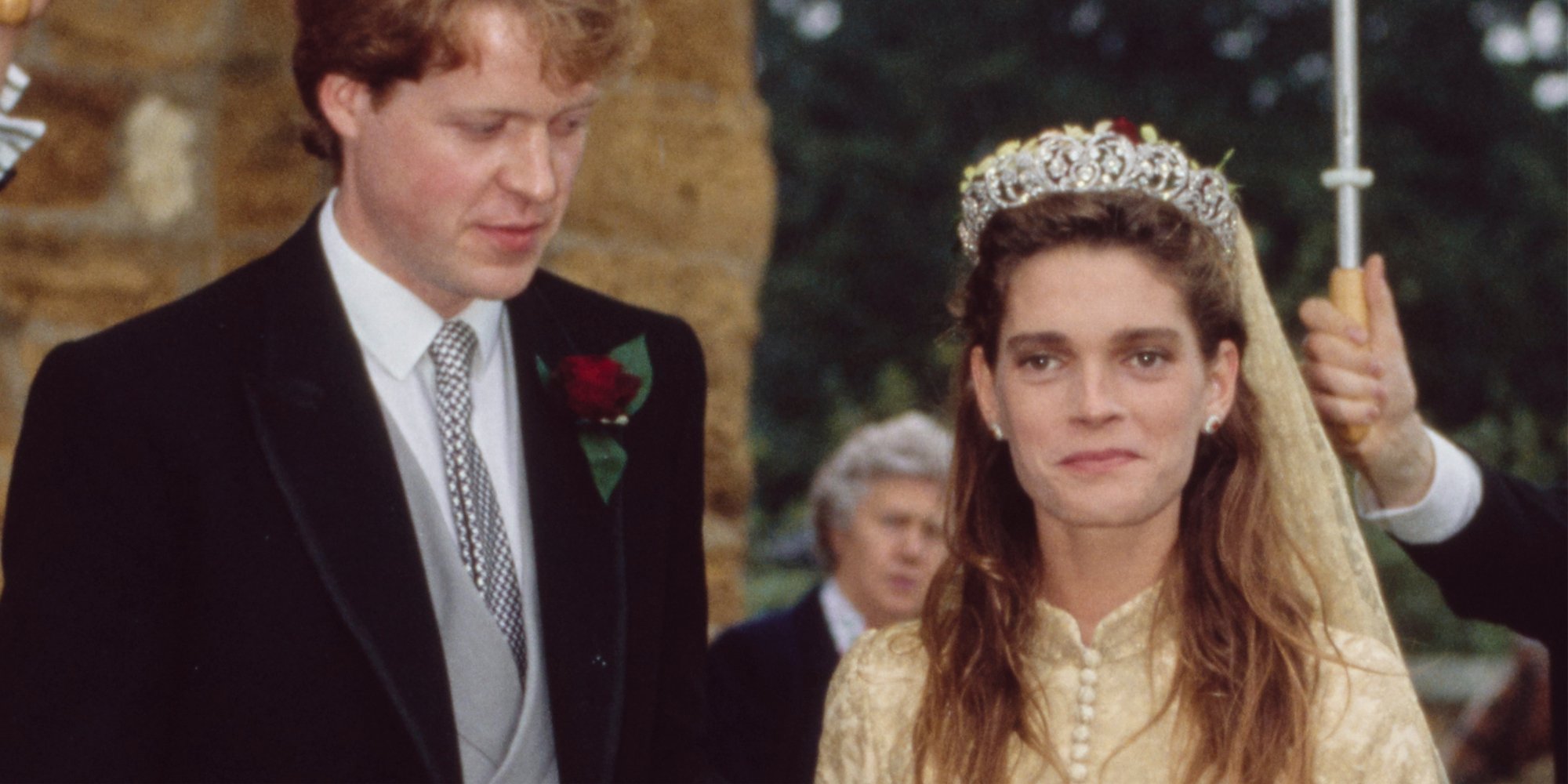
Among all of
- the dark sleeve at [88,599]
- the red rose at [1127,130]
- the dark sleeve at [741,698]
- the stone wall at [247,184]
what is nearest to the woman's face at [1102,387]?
the red rose at [1127,130]

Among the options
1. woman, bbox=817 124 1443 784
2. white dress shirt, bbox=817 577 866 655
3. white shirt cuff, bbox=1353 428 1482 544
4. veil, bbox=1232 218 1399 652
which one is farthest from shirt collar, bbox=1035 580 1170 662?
white dress shirt, bbox=817 577 866 655

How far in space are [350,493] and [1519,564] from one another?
1.94 m

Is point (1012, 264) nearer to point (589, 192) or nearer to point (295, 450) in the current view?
point (295, 450)

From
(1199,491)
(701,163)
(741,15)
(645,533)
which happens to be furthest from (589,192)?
(1199,491)

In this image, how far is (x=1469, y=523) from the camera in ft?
10.8

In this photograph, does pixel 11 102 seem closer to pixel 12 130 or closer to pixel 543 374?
pixel 12 130

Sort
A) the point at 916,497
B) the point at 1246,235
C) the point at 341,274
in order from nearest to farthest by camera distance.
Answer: the point at 341,274, the point at 1246,235, the point at 916,497

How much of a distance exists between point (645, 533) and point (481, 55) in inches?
27.6

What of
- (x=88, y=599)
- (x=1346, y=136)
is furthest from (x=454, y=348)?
(x=1346, y=136)

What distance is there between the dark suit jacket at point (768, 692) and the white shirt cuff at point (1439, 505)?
70.3 inches

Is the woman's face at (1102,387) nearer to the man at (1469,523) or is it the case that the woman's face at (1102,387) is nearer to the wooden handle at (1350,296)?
the wooden handle at (1350,296)

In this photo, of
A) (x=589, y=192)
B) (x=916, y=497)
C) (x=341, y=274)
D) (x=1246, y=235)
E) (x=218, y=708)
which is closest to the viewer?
(x=218, y=708)

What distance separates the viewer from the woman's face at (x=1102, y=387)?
2.58 meters

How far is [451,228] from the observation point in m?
2.48
